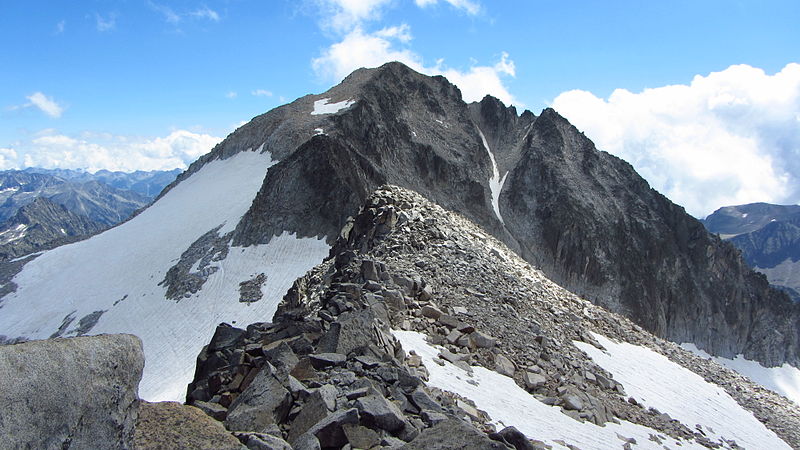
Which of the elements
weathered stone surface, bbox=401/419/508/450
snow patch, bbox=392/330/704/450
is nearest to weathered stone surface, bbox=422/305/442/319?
snow patch, bbox=392/330/704/450

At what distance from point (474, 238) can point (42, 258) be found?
215ft

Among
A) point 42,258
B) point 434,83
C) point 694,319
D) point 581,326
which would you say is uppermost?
point 434,83

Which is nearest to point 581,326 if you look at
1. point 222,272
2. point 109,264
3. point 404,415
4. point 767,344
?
point 404,415

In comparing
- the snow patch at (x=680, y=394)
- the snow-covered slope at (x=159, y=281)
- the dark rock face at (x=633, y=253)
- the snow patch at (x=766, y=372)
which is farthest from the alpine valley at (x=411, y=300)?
the snow patch at (x=766, y=372)

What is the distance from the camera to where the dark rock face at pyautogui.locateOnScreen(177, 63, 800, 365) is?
271ft

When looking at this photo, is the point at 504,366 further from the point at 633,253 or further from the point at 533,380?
the point at 633,253

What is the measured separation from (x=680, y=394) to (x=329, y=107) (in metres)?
73.5

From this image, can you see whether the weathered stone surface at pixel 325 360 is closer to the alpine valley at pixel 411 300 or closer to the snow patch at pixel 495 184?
the alpine valley at pixel 411 300

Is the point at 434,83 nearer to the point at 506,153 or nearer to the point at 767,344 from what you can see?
the point at 506,153

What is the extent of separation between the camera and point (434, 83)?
110438 mm

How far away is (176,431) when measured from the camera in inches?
245

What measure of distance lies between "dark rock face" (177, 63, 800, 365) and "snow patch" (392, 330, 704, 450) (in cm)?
5914

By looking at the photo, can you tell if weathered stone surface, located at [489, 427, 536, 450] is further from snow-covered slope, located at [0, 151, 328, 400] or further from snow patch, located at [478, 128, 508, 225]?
snow patch, located at [478, 128, 508, 225]

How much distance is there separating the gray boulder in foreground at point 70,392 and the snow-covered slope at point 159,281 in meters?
26.2
